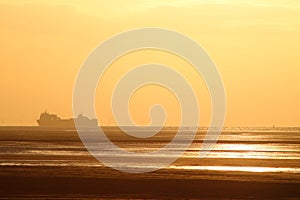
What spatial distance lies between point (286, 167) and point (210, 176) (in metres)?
13.7

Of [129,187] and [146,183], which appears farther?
[146,183]

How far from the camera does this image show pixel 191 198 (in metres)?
34.4

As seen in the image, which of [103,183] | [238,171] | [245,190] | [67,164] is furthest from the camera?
[67,164]

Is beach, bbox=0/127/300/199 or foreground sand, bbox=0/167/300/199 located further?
beach, bbox=0/127/300/199

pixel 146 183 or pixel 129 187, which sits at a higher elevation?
pixel 146 183

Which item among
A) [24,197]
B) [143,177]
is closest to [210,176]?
[143,177]

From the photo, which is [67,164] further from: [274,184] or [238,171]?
[274,184]

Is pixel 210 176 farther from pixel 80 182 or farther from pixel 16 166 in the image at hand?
pixel 16 166

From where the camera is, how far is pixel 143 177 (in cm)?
4591

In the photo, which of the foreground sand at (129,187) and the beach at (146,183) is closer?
the foreground sand at (129,187)

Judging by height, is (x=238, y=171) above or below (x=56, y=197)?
above

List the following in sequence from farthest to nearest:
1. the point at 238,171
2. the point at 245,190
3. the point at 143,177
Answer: the point at 238,171
the point at 143,177
the point at 245,190

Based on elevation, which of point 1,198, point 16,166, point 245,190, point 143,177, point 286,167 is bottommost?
point 1,198

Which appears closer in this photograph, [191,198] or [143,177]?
[191,198]
